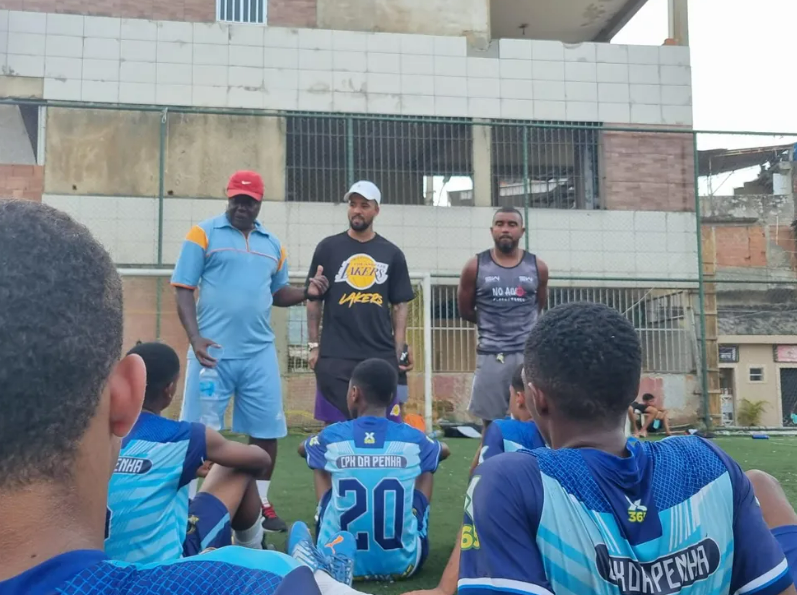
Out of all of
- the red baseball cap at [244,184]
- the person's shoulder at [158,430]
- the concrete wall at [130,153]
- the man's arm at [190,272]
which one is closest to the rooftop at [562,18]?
the concrete wall at [130,153]

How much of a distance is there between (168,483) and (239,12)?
12642 millimetres

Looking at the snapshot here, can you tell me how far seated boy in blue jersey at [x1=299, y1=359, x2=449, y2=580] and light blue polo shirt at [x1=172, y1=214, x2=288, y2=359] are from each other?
1.05 metres

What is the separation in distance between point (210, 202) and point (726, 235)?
11649mm

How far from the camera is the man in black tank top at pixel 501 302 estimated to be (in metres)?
4.98

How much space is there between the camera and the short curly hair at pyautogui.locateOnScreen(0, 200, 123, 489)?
0.77 m

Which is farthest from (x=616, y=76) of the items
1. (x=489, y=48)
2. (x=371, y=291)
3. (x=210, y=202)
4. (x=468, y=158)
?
(x=371, y=291)

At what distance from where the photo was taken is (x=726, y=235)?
17.8m

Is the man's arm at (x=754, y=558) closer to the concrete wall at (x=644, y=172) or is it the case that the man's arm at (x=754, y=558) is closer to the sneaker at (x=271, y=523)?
the sneaker at (x=271, y=523)

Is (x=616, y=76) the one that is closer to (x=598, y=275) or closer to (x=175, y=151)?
(x=598, y=275)

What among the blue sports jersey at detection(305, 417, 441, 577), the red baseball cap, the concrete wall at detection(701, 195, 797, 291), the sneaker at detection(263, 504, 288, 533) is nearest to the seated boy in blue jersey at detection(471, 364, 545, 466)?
the blue sports jersey at detection(305, 417, 441, 577)

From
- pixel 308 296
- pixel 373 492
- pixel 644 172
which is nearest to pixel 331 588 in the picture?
pixel 373 492

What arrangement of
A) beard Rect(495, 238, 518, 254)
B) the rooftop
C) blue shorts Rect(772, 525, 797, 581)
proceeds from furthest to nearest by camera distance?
the rooftop, beard Rect(495, 238, 518, 254), blue shorts Rect(772, 525, 797, 581)

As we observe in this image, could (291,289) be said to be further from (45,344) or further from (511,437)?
(45,344)

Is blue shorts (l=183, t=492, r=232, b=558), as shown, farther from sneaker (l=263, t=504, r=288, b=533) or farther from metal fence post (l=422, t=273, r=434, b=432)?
metal fence post (l=422, t=273, r=434, b=432)
